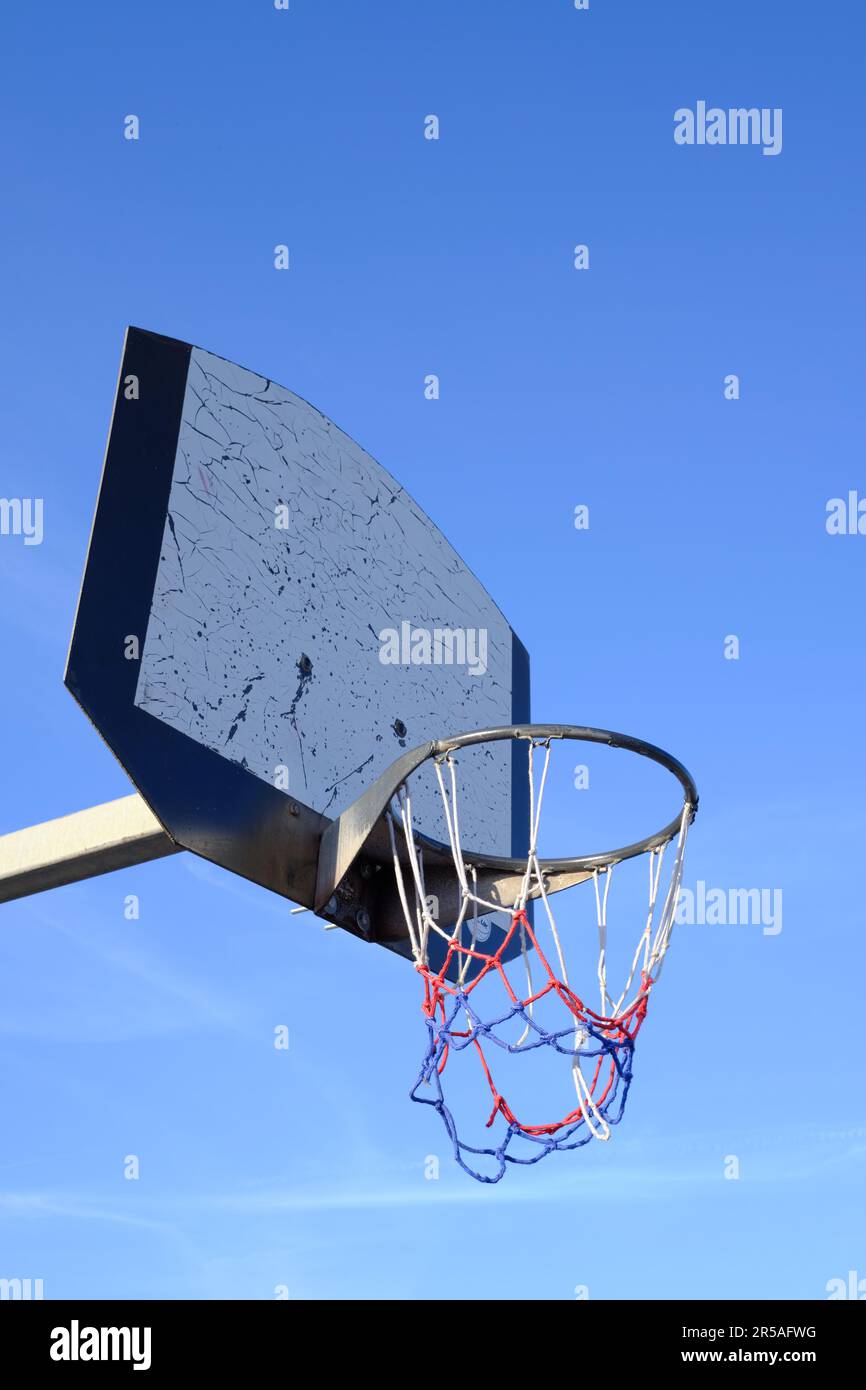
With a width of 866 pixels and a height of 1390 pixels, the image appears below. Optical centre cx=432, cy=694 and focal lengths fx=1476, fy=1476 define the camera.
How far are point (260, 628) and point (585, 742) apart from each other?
99 centimetres

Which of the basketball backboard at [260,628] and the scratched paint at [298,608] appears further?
the scratched paint at [298,608]

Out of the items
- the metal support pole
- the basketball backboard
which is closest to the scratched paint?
the basketball backboard

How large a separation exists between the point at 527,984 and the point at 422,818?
586 millimetres

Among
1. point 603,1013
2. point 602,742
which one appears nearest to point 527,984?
point 603,1013

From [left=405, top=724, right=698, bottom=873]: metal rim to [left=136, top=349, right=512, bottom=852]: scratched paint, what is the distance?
0.16 meters

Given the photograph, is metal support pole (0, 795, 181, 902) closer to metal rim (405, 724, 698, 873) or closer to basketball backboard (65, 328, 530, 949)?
basketball backboard (65, 328, 530, 949)

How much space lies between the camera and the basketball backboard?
149 inches

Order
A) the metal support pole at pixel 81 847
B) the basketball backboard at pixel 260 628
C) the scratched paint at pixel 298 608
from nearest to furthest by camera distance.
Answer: the basketball backboard at pixel 260 628, the metal support pole at pixel 81 847, the scratched paint at pixel 298 608

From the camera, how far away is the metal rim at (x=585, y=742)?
4.03 m

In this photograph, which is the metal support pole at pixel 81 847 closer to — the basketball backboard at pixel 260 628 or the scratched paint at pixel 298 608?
the basketball backboard at pixel 260 628

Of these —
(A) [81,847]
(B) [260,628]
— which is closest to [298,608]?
(B) [260,628]

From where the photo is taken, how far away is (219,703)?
402 cm

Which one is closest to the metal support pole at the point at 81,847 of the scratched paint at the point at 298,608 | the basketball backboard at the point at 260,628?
→ the basketball backboard at the point at 260,628
